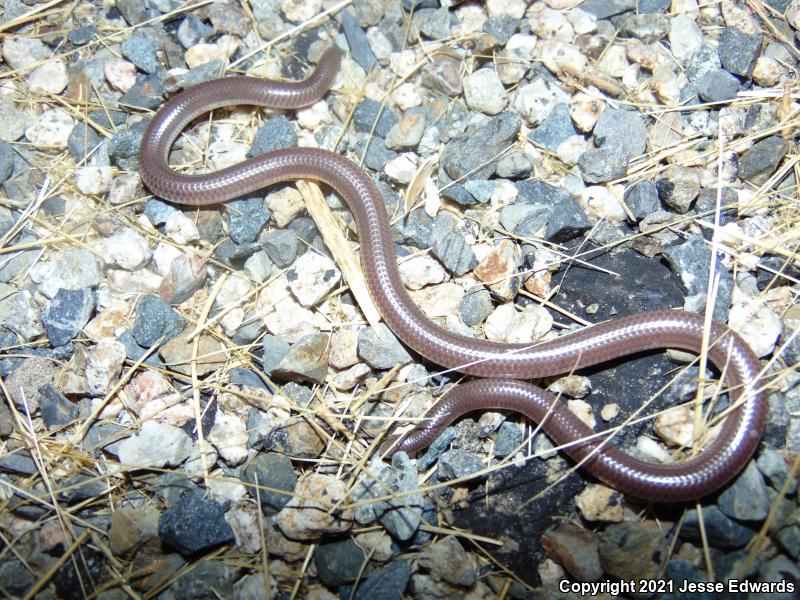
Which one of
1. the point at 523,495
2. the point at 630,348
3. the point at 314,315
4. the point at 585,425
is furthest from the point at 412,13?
the point at 523,495

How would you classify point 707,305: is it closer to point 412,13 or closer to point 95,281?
point 412,13

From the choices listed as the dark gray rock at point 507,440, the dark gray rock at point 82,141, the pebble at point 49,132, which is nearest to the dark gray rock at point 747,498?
the dark gray rock at point 507,440

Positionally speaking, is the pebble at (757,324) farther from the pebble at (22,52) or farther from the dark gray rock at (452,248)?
the pebble at (22,52)

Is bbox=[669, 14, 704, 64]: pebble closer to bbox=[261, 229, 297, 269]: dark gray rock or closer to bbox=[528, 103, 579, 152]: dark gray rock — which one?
bbox=[528, 103, 579, 152]: dark gray rock

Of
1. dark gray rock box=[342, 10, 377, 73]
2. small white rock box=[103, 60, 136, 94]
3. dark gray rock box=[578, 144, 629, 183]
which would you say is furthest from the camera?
dark gray rock box=[342, 10, 377, 73]

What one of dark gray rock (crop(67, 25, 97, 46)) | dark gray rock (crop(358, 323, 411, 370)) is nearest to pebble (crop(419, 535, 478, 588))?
dark gray rock (crop(358, 323, 411, 370))

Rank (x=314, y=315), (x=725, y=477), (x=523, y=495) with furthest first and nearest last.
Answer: (x=314, y=315), (x=523, y=495), (x=725, y=477)
